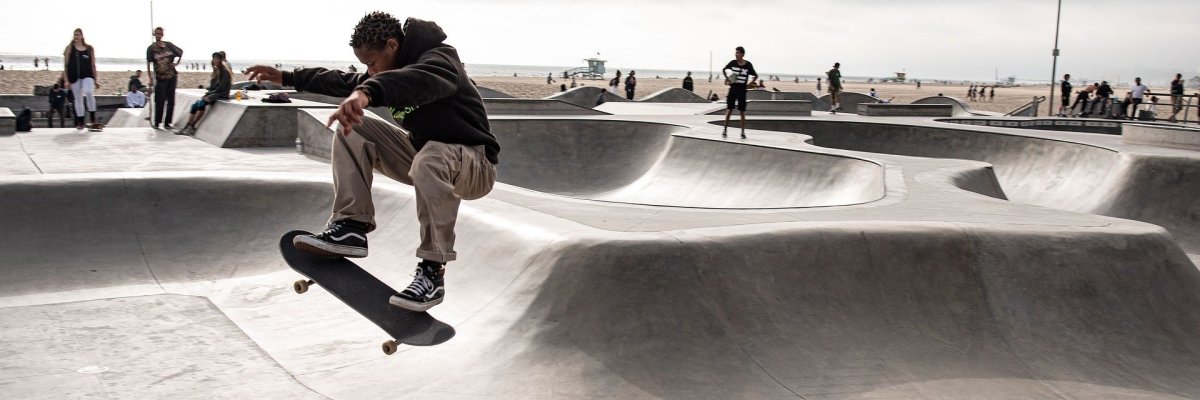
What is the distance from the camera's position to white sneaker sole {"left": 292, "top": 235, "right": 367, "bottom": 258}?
4.77 metres

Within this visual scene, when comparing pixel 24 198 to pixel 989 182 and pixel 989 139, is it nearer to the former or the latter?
pixel 989 182

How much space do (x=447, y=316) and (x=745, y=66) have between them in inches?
417

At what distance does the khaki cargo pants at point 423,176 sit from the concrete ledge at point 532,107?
1890 cm

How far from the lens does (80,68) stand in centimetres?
1482


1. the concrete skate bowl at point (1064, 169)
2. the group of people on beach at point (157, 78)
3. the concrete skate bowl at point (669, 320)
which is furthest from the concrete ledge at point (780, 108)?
the concrete skate bowl at point (669, 320)

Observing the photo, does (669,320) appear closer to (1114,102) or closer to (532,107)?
(532,107)

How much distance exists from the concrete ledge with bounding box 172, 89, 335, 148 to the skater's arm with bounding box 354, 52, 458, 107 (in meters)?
10.9

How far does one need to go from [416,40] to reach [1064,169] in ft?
47.2

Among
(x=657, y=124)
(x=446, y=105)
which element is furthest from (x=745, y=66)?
(x=446, y=105)

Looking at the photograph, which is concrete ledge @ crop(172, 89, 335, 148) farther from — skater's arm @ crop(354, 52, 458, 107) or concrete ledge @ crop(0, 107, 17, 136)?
skater's arm @ crop(354, 52, 458, 107)

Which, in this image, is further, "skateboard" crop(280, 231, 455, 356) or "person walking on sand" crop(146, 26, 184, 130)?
"person walking on sand" crop(146, 26, 184, 130)

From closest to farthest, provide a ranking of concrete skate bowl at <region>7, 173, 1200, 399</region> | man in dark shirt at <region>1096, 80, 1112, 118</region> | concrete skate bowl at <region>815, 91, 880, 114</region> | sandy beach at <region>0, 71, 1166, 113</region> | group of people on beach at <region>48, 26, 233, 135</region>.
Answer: concrete skate bowl at <region>7, 173, 1200, 399</region> → group of people on beach at <region>48, 26, 233, 135</region> → man in dark shirt at <region>1096, 80, 1112, 118</region> → concrete skate bowl at <region>815, 91, 880, 114</region> → sandy beach at <region>0, 71, 1166, 113</region>

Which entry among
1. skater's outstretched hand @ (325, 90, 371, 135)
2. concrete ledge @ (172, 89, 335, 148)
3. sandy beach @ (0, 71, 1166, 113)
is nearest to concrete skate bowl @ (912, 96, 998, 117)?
sandy beach @ (0, 71, 1166, 113)

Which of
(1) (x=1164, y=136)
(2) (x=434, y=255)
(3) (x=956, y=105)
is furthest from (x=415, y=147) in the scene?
(3) (x=956, y=105)
